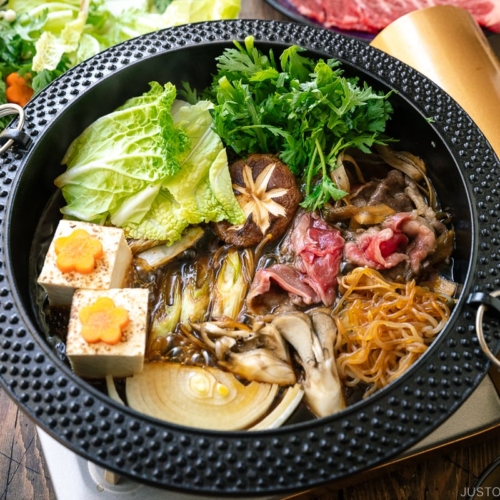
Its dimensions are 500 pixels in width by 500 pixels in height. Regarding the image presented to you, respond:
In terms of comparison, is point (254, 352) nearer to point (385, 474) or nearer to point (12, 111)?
point (385, 474)

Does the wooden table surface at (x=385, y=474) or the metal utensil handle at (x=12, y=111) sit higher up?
the metal utensil handle at (x=12, y=111)

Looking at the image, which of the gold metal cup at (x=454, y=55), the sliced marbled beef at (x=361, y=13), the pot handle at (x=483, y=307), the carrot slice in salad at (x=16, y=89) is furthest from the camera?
the sliced marbled beef at (x=361, y=13)

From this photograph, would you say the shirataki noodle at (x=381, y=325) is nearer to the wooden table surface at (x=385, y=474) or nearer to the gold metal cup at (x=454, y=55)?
the wooden table surface at (x=385, y=474)

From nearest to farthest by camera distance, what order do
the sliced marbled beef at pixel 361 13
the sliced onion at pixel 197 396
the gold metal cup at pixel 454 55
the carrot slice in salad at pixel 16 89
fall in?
1. the sliced onion at pixel 197 396
2. the gold metal cup at pixel 454 55
3. the carrot slice in salad at pixel 16 89
4. the sliced marbled beef at pixel 361 13

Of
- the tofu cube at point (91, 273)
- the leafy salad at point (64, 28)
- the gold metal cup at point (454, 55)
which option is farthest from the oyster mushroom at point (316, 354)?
the leafy salad at point (64, 28)

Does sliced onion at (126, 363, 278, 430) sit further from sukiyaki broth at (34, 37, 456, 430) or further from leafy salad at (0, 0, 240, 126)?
leafy salad at (0, 0, 240, 126)

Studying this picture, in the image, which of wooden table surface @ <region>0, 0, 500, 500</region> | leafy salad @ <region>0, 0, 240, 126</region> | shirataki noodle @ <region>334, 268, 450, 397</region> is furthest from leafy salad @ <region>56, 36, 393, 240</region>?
wooden table surface @ <region>0, 0, 500, 500</region>

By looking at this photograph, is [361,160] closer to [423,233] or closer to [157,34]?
[423,233]
